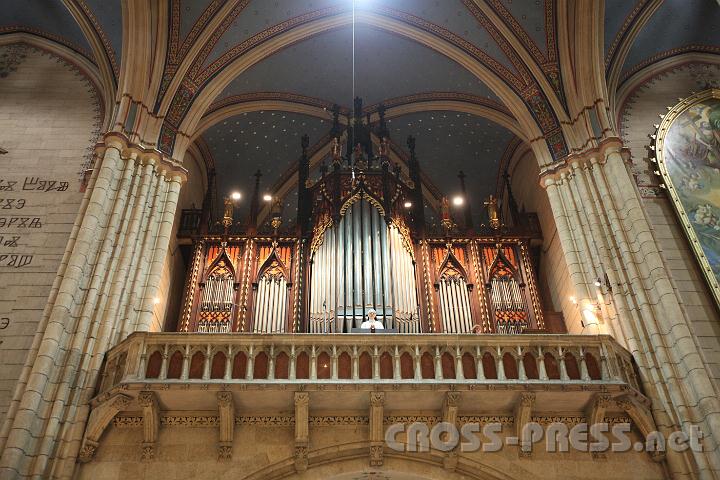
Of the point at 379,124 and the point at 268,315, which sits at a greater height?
the point at 379,124

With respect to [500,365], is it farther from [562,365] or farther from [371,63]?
[371,63]

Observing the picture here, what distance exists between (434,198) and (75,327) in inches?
360

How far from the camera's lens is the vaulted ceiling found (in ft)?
41.2

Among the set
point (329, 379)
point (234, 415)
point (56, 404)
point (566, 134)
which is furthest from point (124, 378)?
point (566, 134)

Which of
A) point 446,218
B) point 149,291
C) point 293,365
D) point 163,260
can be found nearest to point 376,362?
point 293,365

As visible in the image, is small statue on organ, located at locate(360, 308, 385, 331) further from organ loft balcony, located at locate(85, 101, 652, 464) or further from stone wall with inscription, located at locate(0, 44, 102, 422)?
stone wall with inscription, located at locate(0, 44, 102, 422)

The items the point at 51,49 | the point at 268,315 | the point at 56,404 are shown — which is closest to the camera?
the point at 56,404

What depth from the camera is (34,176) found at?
1114 centimetres

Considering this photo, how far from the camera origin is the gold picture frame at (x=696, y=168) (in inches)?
421

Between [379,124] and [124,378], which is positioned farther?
[379,124]

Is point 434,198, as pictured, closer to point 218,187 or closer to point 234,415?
point 218,187

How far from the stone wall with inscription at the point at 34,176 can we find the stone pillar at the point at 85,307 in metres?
0.75

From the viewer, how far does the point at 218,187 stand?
15.5m

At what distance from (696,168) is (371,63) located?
668 centimetres
